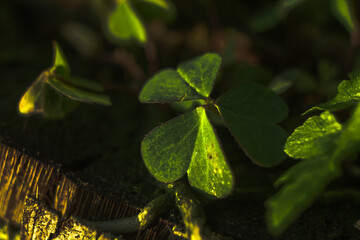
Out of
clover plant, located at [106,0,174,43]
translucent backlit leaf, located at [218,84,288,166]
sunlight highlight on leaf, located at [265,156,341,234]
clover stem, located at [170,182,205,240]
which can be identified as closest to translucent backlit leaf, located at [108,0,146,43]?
clover plant, located at [106,0,174,43]

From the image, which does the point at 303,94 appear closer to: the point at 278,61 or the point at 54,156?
the point at 278,61

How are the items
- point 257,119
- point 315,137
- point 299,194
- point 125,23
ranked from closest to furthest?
1. point 299,194
2. point 315,137
3. point 257,119
4. point 125,23

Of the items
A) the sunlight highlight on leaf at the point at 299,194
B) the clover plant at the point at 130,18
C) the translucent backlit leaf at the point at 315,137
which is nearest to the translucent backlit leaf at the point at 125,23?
the clover plant at the point at 130,18

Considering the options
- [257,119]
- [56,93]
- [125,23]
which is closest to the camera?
[257,119]

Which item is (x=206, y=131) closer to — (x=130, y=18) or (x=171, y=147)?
(x=171, y=147)

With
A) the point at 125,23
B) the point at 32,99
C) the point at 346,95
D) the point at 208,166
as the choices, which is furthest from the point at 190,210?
the point at 125,23

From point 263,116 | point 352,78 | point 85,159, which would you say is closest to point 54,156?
point 85,159

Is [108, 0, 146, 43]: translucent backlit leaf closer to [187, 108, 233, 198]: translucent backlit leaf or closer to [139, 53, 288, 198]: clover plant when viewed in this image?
[139, 53, 288, 198]: clover plant
